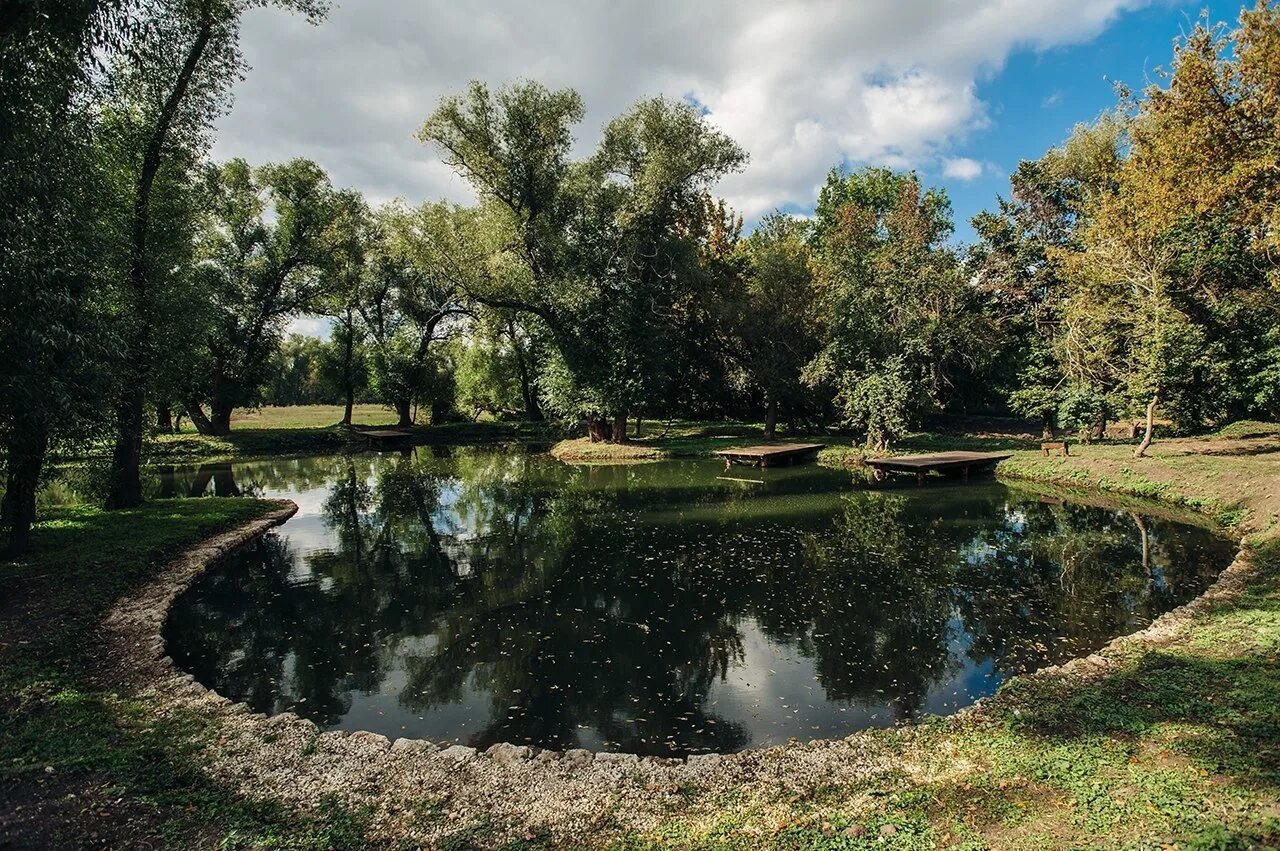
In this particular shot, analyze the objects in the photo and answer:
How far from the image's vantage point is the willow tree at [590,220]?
1282 inches

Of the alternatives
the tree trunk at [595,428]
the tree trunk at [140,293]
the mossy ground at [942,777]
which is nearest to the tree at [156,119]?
the tree trunk at [140,293]

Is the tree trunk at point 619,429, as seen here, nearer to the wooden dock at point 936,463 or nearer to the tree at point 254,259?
the wooden dock at point 936,463

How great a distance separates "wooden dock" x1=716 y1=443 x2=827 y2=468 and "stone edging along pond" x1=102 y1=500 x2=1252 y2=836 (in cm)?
2188

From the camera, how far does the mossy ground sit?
15.9ft

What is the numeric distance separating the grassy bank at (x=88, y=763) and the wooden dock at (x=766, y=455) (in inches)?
927

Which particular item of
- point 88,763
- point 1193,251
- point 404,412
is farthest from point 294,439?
point 1193,251

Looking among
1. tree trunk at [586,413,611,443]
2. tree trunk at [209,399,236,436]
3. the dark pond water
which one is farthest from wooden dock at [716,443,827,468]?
tree trunk at [209,399,236,436]

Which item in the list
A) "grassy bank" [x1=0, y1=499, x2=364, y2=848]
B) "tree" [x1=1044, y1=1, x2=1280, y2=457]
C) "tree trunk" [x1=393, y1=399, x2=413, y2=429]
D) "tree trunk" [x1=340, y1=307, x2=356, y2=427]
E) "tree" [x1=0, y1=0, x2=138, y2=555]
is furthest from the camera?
"tree trunk" [x1=393, y1=399, x2=413, y2=429]

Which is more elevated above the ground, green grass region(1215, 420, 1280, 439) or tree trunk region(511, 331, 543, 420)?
A: tree trunk region(511, 331, 543, 420)

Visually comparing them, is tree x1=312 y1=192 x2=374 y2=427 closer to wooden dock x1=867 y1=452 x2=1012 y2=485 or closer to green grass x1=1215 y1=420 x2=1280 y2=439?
wooden dock x1=867 y1=452 x2=1012 y2=485

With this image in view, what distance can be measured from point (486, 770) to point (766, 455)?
24.4 meters

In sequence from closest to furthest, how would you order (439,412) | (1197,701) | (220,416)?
(1197,701), (220,416), (439,412)

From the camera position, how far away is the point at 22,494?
42.4ft

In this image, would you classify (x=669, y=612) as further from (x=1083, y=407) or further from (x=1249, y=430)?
(x=1249, y=430)
